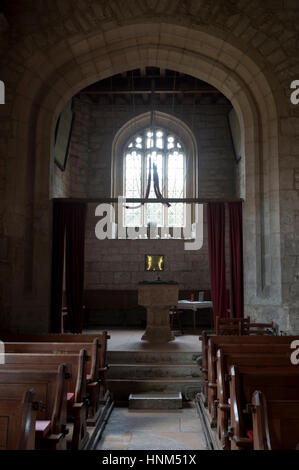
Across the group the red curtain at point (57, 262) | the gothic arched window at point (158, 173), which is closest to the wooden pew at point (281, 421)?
the red curtain at point (57, 262)

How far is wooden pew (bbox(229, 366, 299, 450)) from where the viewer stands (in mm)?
2541

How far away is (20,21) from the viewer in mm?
6434

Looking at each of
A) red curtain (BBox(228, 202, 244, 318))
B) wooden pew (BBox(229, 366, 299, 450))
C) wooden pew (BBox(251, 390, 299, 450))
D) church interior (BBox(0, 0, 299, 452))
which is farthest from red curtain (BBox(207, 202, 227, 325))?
wooden pew (BBox(251, 390, 299, 450))

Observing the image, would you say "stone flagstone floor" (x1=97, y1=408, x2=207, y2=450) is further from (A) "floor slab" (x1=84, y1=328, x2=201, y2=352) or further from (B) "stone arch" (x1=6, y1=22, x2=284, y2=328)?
(B) "stone arch" (x1=6, y1=22, x2=284, y2=328)

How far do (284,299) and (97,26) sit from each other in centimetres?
510

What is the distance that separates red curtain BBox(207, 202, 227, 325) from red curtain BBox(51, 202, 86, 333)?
7.24ft

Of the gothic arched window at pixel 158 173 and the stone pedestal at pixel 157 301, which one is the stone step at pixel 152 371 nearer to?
the stone pedestal at pixel 157 301

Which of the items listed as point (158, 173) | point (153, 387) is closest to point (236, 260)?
point (153, 387)

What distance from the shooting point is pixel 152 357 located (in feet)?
19.0

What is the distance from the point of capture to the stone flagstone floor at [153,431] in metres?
3.60

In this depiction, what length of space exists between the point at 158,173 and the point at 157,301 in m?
5.05

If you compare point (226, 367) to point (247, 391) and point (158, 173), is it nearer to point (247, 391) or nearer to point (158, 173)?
point (247, 391)
